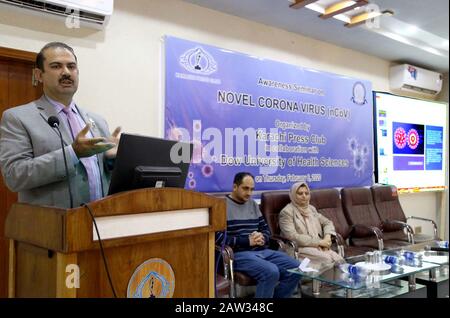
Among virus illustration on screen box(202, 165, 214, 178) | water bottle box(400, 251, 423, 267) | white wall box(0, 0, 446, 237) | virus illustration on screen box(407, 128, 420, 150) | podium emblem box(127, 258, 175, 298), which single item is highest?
white wall box(0, 0, 446, 237)

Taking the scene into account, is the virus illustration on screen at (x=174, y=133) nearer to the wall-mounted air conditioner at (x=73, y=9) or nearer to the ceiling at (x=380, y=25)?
the wall-mounted air conditioner at (x=73, y=9)

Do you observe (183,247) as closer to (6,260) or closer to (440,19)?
(6,260)

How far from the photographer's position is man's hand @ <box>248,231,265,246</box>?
3.08 m

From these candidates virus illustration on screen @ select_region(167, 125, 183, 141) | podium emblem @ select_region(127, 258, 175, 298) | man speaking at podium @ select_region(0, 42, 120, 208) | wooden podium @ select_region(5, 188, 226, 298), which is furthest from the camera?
virus illustration on screen @ select_region(167, 125, 183, 141)

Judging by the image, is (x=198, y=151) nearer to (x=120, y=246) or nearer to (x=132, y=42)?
(x=132, y=42)

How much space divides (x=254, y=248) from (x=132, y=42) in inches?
75.1

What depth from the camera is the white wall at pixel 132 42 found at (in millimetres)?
2762

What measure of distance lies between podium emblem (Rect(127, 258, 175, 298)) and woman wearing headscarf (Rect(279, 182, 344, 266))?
220 centimetres

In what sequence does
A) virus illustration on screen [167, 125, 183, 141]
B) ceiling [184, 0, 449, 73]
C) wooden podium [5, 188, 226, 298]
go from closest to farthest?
wooden podium [5, 188, 226, 298], virus illustration on screen [167, 125, 183, 141], ceiling [184, 0, 449, 73]

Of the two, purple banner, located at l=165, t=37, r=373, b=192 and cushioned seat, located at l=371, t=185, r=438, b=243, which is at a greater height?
purple banner, located at l=165, t=37, r=373, b=192

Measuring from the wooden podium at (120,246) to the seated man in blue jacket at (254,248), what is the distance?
1504mm

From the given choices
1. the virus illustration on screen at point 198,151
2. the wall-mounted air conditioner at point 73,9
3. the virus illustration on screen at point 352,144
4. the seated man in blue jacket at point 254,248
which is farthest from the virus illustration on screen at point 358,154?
the wall-mounted air conditioner at point 73,9

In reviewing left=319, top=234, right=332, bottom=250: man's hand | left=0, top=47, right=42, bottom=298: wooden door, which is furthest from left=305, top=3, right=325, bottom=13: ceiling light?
left=0, top=47, right=42, bottom=298: wooden door

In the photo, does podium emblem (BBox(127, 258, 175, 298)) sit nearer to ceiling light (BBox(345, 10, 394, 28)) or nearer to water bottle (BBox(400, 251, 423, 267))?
water bottle (BBox(400, 251, 423, 267))
